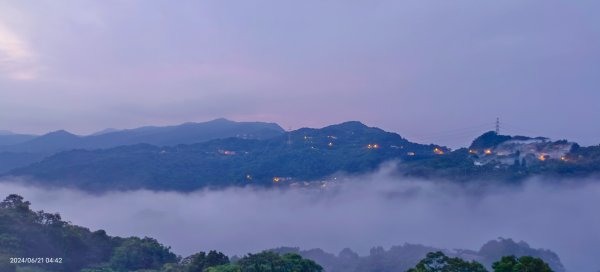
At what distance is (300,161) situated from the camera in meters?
138

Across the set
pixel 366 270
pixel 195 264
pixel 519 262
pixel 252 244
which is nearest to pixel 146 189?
pixel 252 244

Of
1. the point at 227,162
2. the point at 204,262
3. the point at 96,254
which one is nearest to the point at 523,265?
the point at 204,262

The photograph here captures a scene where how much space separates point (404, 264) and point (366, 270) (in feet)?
11.5

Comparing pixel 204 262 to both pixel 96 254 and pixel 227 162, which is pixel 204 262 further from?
pixel 227 162

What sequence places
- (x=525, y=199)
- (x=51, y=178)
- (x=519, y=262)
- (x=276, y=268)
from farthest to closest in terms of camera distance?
(x=51, y=178), (x=525, y=199), (x=276, y=268), (x=519, y=262)

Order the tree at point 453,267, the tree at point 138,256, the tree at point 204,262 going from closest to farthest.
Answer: the tree at point 453,267, the tree at point 204,262, the tree at point 138,256

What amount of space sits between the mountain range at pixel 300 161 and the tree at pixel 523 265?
80.1 metres

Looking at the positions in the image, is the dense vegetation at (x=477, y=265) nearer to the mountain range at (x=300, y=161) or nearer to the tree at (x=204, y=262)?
the tree at (x=204, y=262)

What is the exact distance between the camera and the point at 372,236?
279 ft

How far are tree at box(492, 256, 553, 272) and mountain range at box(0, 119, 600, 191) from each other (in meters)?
80.1

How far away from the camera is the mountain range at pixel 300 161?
9250 centimetres

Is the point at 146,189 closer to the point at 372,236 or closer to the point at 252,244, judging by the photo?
the point at 252,244

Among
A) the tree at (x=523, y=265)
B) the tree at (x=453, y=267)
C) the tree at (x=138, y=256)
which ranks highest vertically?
the tree at (x=523, y=265)

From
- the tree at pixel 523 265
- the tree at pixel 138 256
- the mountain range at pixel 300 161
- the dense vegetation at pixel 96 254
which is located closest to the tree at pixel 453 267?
the dense vegetation at pixel 96 254
